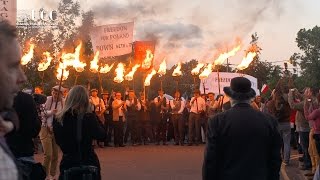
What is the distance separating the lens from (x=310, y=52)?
85000mm

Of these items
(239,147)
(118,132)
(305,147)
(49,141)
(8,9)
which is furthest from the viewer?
(118,132)

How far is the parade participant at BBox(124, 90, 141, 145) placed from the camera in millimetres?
22203

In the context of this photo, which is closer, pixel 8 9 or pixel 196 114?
pixel 8 9

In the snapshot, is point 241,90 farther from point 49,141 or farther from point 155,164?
point 155,164

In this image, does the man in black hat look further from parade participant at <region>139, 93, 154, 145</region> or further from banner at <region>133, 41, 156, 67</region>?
banner at <region>133, 41, 156, 67</region>

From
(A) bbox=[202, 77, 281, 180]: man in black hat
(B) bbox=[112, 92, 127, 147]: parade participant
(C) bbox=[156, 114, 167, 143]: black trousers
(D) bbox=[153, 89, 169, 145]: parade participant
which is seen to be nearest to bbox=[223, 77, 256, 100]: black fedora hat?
(A) bbox=[202, 77, 281, 180]: man in black hat

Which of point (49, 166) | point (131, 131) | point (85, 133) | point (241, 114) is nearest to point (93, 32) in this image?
point (131, 131)

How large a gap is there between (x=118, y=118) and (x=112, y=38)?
9.70 ft

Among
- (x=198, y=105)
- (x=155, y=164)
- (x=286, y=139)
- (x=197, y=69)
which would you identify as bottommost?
(x=155, y=164)

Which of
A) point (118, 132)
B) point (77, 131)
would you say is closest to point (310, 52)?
point (118, 132)

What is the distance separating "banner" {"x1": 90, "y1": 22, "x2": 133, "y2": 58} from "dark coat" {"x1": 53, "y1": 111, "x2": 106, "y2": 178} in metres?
13.1

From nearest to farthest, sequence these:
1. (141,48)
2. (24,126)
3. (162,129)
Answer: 1. (24,126)
2. (141,48)
3. (162,129)

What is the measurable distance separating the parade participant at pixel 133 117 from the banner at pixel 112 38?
246 cm

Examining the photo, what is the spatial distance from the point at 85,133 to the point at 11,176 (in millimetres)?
4661
